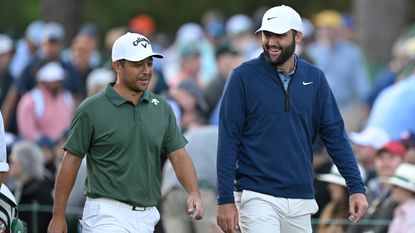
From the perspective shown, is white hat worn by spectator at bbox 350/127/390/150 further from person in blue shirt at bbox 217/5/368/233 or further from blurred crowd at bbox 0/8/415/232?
person in blue shirt at bbox 217/5/368/233

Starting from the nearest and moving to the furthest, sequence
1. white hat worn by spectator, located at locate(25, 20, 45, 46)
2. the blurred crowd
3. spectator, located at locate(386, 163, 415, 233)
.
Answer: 1. spectator, located at locate(386, 163, 415, 233)
2. the blurred crowd
3. white hat worn by spectator, located at locate(25, 20, 45, 46)

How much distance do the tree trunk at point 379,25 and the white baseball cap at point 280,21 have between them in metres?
13.6

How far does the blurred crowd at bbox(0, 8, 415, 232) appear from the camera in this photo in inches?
527

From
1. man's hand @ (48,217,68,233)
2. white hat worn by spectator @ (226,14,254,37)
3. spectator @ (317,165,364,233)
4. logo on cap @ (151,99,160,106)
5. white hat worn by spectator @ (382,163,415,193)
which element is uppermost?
white hat worn by spectator @ (226,14,254,37)

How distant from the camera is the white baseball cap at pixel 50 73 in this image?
17.8m

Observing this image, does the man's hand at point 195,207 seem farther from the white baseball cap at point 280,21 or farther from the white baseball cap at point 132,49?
the white baseball cap at point 280,21

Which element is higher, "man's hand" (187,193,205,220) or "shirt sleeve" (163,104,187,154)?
"shirt sleeve" (163,104,187,154)

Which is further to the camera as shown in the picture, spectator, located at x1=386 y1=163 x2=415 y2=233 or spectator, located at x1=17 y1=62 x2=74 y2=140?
spectator, located at x1=17 y1=62 x2=74 y2=140

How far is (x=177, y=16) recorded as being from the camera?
33.9m

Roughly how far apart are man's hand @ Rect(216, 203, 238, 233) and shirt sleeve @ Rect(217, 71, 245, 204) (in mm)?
153

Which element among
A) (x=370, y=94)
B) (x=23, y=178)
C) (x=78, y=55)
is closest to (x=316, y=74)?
(x=23, y=178)

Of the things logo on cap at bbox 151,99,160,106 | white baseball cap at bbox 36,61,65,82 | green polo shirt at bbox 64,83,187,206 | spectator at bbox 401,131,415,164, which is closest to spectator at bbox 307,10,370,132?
white baseball cap at bbox 36,61,65,82

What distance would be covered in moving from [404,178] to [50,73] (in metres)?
6.69

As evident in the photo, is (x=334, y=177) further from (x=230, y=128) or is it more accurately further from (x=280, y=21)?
(x=280, y=21)
